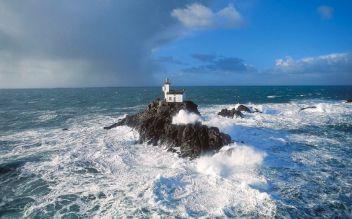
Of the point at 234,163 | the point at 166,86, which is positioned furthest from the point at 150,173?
the point at 166,86

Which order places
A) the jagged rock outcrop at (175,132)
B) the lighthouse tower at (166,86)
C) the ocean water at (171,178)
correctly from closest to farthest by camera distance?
1. the ocean water at (171,178)
2. the jagged rock outcrop at (175,132)
3. the lighthouse tower at (166,86)

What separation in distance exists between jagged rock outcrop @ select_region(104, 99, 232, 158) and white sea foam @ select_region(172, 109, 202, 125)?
0.78 meters

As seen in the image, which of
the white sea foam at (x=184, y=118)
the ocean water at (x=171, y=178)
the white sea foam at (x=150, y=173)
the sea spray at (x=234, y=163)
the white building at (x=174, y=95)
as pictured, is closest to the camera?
the ocean water at (x=171, y=178)

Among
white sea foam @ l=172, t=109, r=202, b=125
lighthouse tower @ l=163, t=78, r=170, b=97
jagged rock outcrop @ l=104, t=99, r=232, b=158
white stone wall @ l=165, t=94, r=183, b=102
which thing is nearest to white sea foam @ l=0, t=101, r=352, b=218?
white sea foam @ l=172, t=109, r=202, b=125

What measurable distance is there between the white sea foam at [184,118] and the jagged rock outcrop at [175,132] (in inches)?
30.8

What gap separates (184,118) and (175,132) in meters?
2.48

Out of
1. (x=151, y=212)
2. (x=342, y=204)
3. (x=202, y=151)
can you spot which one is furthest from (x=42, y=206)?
(x=342, y=204)

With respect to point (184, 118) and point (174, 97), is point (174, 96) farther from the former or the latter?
point (184, 118)

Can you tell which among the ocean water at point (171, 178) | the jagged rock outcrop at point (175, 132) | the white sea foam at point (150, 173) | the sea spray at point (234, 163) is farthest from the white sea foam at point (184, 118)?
the sea spray at point (234, 163)

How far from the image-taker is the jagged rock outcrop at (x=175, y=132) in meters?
32.7

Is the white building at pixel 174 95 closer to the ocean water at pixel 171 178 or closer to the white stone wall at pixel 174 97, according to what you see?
the white stone wall at pixel 174 97

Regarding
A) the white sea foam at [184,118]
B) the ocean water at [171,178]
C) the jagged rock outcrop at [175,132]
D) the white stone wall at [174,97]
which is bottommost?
the ocean water at [171,178]

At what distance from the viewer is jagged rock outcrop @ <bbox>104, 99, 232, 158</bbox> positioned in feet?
107

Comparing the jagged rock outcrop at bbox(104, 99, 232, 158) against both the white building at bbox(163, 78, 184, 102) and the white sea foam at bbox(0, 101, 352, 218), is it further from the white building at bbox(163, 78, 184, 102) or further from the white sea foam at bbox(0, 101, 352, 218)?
the white building at bbox(163, 78, 184, 102)
